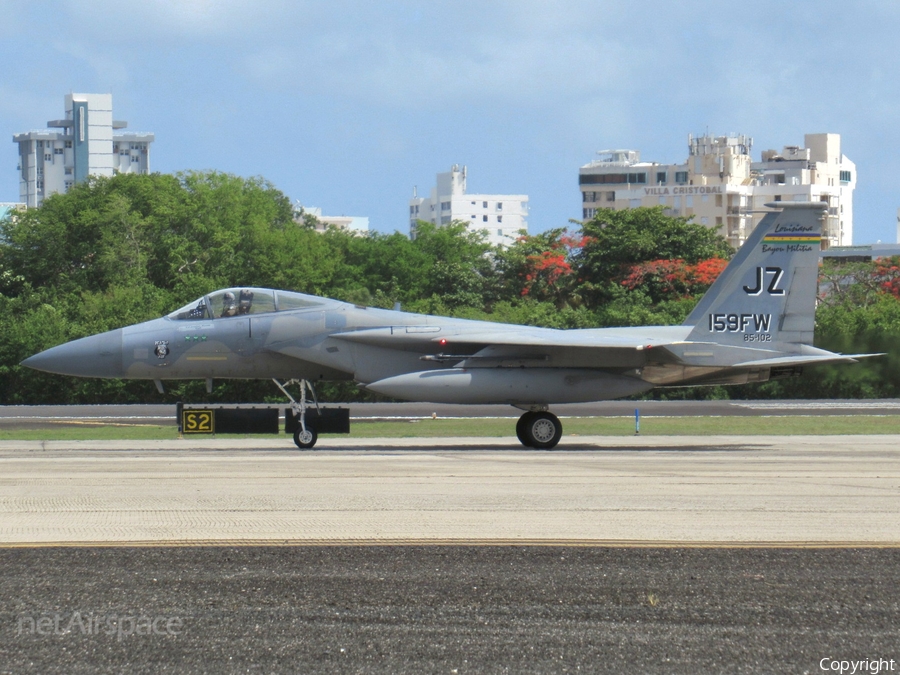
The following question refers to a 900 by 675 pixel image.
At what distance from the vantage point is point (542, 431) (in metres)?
20.2

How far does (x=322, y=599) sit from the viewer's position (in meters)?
7.13

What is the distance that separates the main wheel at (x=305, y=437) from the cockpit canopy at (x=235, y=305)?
229cm

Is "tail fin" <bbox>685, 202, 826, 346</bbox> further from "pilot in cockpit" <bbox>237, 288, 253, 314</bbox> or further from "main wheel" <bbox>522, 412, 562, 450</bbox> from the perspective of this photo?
"pilot in cockpit" <bbox>237, 288, 253, 314</bbox>

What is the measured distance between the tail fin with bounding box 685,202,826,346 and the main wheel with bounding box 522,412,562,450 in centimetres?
321

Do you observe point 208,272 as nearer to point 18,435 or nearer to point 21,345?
point 21,345

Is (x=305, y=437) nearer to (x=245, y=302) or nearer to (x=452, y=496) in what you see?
(x=245, y=302)

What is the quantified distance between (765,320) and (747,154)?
136036 millimetres

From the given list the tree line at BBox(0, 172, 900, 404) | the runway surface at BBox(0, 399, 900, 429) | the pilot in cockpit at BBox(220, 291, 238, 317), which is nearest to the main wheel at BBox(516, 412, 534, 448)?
the pilot in cockpit at BBox(220, 291, 238, 317)

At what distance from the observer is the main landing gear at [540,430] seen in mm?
20203

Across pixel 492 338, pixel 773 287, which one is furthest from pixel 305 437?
pixel 773 287

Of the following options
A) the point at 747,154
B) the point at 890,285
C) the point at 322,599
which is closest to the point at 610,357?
the point at 322,599

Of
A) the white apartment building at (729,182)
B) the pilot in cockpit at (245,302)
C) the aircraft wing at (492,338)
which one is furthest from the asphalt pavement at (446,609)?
the white apartment building at (729,182)

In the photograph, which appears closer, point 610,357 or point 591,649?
point 591,649

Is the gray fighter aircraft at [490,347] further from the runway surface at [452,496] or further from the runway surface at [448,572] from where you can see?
the runway surface at [448,572]
